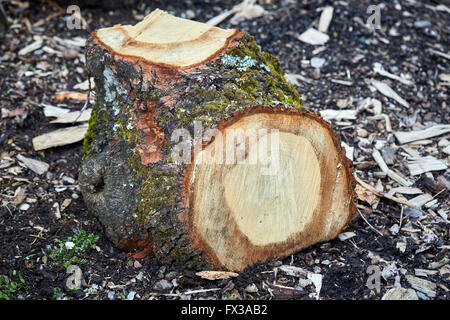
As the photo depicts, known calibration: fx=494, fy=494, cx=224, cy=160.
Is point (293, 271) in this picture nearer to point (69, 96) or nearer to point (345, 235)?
point (345, 235)

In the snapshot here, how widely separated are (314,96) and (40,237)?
257 cm

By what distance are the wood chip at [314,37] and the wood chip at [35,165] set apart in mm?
2769

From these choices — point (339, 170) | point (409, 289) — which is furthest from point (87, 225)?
point (409, 289)

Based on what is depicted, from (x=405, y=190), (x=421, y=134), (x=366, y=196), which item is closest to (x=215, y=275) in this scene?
(x=366, y=196)

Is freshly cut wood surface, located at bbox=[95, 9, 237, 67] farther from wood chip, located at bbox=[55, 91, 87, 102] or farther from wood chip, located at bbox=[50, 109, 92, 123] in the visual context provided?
wood chip, located at bbox=[55, 91, 87, 102]

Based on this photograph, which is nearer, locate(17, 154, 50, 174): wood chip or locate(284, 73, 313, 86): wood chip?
locate(17, 154, 50, 174): wood chip

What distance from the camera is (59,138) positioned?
3.78m

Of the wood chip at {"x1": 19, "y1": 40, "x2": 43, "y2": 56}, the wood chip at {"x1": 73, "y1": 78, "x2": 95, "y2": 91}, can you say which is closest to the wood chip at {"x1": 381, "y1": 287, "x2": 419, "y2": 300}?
the wood chip at {"x1": 73, "y1": 78, "x2": 95, "y2": 91}

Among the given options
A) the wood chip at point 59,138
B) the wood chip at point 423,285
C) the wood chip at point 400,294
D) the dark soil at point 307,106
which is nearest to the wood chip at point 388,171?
the dark soil at point 307,106

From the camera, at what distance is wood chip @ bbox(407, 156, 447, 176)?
11.7 feet

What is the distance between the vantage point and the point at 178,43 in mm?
2855

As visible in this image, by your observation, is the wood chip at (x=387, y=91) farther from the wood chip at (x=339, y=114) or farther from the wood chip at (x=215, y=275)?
the wood chip at (x=215, y=275)

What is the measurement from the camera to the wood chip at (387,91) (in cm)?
431

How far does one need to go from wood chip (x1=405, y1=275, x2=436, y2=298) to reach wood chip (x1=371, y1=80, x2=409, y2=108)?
1.97 m
